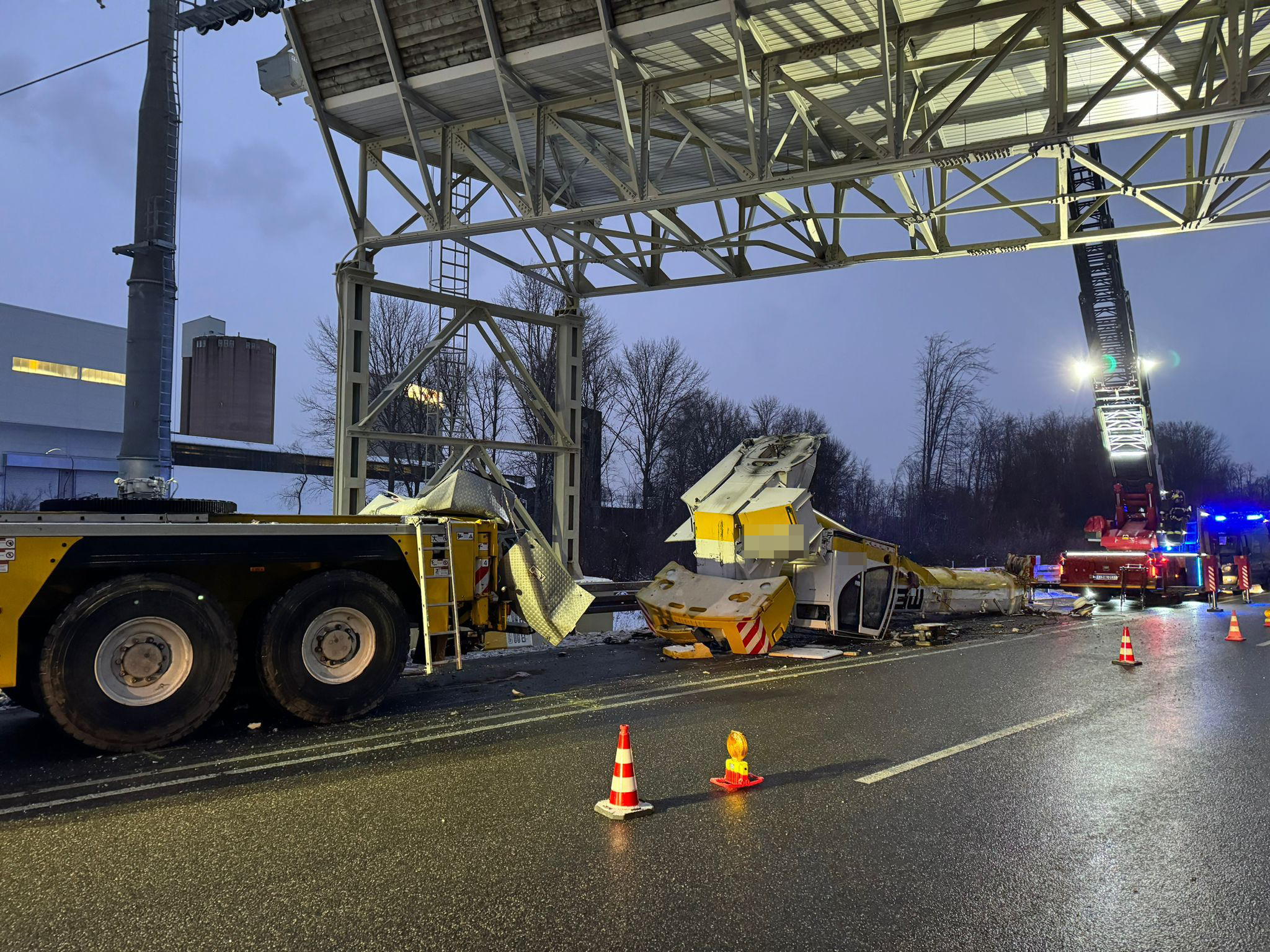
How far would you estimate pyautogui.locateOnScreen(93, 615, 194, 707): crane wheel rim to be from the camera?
634 cm

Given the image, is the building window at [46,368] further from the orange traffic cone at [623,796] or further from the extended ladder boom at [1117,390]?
the orange traffic cone at [623,796]

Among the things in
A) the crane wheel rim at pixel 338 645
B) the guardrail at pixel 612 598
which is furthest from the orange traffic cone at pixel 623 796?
the guardrail at pixel 612 598

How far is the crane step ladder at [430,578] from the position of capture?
795cm

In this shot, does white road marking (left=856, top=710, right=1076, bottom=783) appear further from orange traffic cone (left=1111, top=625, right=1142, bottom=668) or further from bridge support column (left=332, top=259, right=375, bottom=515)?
bridge support column (left=332, top=259, right=375, bottom=515)

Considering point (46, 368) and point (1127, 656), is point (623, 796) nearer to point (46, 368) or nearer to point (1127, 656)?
point (1127, 656)

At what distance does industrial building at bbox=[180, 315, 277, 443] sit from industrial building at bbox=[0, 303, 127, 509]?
13.1ft

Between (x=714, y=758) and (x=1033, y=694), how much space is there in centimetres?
427

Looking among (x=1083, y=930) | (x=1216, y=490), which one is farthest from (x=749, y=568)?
(x=1216, y=490)

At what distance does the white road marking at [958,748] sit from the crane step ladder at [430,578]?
12.5 feet

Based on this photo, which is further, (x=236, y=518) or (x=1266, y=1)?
(x=1266, y=1)

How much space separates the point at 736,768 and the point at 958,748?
2.08 m

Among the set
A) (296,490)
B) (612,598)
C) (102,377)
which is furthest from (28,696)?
(102,377)

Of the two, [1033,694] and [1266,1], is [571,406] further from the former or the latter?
[1266,1]

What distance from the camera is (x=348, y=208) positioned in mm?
13523
